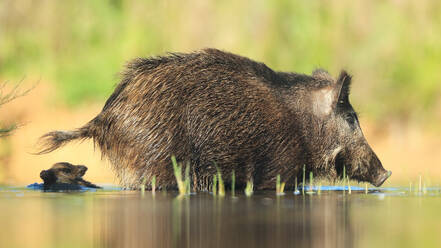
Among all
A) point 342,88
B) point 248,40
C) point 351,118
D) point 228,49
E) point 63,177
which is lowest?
point 63,177

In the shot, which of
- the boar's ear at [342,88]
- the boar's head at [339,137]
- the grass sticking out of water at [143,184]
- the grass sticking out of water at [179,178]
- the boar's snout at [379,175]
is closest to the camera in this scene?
the grass sticking out of water at [179,178]

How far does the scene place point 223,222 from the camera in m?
5.83

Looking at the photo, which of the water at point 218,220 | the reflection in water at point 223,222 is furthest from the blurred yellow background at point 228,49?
the reflection in water at point 223,222

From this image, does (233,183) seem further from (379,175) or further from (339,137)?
(379,175)

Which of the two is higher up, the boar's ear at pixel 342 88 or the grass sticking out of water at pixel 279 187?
the boar's ear at pixel 342 88

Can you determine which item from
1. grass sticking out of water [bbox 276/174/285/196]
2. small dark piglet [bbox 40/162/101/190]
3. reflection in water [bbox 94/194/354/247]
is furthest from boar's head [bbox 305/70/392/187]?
small dark piglet [bbox 40/162/101/190]

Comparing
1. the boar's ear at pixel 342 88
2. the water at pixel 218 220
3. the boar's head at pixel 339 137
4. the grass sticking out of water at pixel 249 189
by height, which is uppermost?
the boar's ear at pixel 342 88

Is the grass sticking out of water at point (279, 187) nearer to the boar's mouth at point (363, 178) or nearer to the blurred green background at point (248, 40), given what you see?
the boar's mouth at point (363, 178)

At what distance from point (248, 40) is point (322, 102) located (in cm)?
701

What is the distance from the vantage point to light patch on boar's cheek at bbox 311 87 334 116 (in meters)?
9.52

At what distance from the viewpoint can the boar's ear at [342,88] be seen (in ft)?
30.7

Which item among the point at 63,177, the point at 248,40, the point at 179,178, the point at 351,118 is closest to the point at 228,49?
the point at 248,40

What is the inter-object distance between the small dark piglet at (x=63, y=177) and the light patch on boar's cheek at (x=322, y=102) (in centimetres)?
289

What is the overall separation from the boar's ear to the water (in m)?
1.40
